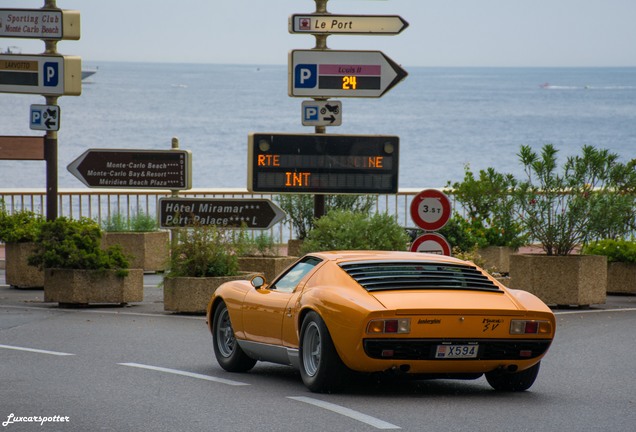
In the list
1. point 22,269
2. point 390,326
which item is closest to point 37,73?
point 22,269

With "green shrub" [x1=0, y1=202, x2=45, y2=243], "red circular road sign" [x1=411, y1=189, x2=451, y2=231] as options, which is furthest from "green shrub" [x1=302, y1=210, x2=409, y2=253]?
"green shrub" [x1=0, y1=202, x2=45, y2=243]

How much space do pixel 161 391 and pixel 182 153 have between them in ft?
33.5

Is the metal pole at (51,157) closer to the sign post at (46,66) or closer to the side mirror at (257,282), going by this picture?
the sign post at (46,66)

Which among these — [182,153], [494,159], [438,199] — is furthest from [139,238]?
[494,159]

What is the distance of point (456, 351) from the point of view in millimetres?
10852

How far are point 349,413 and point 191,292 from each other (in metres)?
8.76

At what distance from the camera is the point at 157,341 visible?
15.4 meters

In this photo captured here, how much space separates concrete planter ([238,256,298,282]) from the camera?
2020cm

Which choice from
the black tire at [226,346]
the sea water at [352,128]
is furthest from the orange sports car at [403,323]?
the sea water at [352,128]

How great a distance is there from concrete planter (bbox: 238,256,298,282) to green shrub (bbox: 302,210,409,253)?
1.47m

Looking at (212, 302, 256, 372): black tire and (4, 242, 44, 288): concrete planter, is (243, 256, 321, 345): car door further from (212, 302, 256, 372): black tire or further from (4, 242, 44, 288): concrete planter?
(4, 242, 44, 288): concrete planter

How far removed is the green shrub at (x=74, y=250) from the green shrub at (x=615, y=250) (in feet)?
23.6

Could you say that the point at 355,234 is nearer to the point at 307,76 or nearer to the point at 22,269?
the point at 307,76

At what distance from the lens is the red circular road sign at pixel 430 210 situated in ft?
57.8
